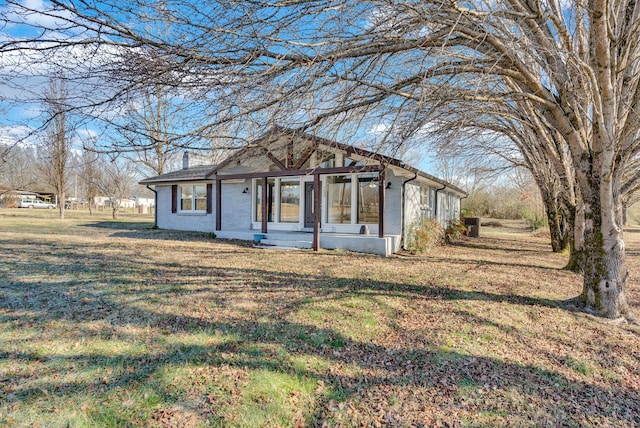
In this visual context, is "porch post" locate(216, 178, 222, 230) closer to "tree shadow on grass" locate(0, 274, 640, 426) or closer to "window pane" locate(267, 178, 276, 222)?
"window pane" locate(267, 178, 276, 222)

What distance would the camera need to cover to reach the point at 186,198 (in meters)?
16.9

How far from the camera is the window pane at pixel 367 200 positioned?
1189 centimetres

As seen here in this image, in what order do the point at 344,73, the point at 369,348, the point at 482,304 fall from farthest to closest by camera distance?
the point at 482,304
the point at 344,73
the point at 369,348

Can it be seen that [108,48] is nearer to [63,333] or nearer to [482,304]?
[63,333]

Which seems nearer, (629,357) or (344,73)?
(629,357)

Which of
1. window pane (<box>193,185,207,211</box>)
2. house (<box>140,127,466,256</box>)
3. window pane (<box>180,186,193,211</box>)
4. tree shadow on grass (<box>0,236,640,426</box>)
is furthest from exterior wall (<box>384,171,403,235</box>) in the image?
window pane (<box>180,186,193,211</box>)

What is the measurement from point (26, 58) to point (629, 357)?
728 cm

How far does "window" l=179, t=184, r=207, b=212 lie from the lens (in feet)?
53.3

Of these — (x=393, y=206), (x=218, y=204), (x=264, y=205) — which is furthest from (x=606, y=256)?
(x=218, y=204)

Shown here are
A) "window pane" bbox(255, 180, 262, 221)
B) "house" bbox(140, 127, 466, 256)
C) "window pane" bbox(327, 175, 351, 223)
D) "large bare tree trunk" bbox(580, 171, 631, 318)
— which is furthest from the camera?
"window pane" bbox(255, 180, 262, 221)

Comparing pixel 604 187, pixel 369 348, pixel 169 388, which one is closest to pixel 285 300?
pixel 369 348

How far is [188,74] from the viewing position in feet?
12.9

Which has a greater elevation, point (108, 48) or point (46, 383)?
point (108, 48)

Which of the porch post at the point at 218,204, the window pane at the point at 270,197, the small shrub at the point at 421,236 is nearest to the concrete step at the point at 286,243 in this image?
the window pane at the point at 270,197
